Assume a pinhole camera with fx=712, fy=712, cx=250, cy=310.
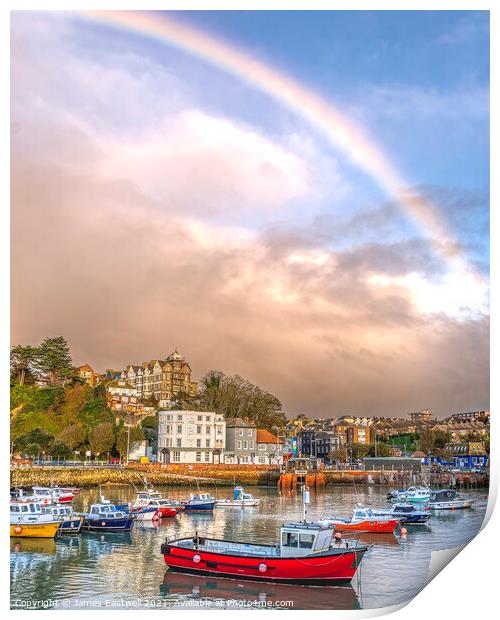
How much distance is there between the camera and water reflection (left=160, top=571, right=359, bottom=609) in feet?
29.3

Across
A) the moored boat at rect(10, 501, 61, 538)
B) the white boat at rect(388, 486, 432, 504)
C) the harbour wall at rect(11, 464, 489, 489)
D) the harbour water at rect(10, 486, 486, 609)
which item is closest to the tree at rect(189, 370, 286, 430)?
the harbour wall at rect(11, 464, 489, 489)

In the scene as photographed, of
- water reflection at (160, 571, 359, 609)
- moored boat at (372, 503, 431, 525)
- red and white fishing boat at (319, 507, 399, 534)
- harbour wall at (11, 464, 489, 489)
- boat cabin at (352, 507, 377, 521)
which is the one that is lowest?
harbour wall at (11, 464, 489, 489)

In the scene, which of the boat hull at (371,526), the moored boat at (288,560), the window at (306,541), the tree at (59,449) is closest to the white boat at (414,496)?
the boat hull at (371,526)

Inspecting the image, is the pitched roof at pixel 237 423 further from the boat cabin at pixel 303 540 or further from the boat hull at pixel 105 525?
the boat cabin at pixel 303 540

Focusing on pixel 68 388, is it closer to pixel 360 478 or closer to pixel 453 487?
pixel 360 478

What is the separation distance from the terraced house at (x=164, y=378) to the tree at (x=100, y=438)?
20.3 meters

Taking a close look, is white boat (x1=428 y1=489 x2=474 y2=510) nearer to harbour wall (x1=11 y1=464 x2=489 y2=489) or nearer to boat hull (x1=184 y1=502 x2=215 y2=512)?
boat hull (x1=184 y1=502 x2=215 y2=512)

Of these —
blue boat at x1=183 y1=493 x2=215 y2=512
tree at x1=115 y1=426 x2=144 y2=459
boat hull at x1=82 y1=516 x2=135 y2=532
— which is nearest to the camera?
boat hull at x1=82 y1=516 x2=135 y2=532

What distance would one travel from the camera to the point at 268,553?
10.1m

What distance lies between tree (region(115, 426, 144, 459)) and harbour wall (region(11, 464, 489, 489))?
249 cm

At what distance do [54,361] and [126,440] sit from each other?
5198 millimetres

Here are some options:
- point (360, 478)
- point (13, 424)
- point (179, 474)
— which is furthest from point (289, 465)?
point (13, 424)
